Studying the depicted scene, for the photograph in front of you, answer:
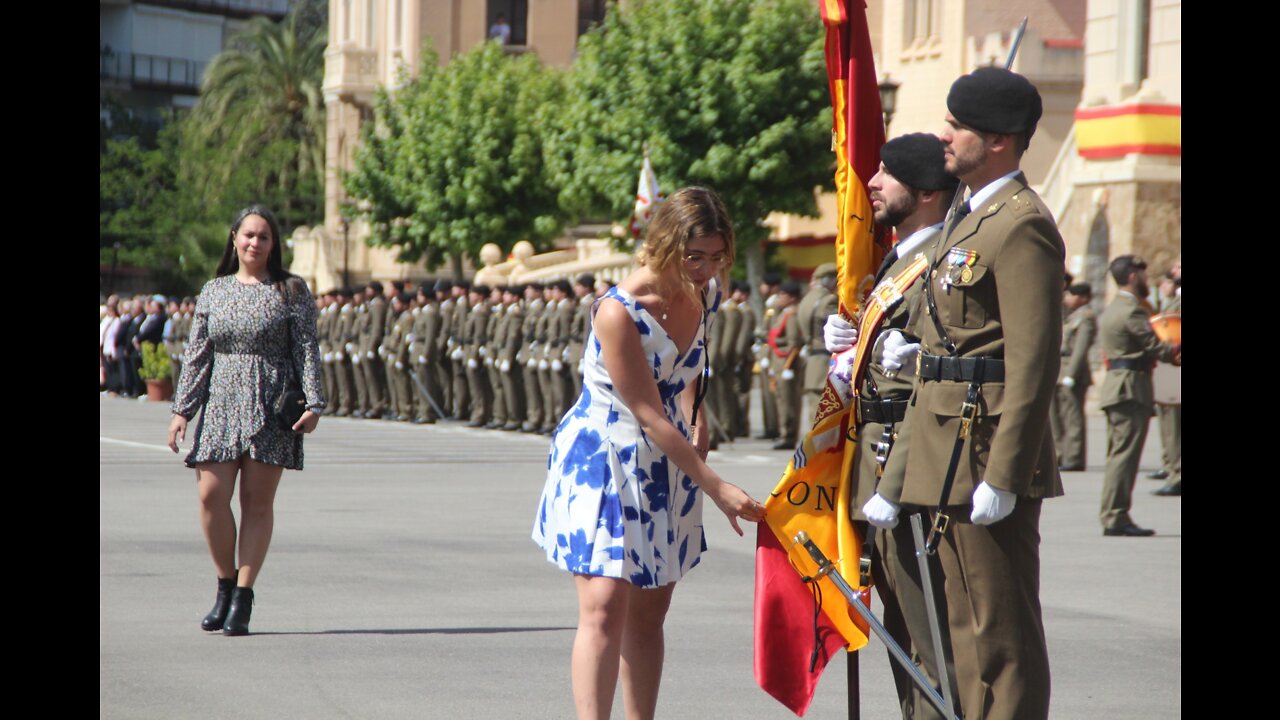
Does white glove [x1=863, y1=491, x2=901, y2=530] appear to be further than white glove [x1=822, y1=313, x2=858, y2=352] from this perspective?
No

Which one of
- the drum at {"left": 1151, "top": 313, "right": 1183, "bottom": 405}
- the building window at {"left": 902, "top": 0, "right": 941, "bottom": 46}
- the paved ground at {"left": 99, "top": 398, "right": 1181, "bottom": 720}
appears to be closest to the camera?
the paved ground at {"left": 99, "top": 398, "right": 1181, "bottom": 720}

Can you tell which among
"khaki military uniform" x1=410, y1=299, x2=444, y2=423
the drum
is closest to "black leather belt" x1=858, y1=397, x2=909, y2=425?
the drum

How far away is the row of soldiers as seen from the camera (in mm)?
22422

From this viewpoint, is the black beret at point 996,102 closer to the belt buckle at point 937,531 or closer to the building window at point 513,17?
the belt buckle at point 937,531

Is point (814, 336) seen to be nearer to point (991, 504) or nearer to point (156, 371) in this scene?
point (991, 504)

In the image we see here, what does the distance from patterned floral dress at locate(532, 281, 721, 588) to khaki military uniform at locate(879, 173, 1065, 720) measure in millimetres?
834

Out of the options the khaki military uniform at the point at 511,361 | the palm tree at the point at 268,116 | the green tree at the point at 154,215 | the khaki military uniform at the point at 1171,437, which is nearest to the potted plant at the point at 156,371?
the khaki military uniform at the point at 511,361

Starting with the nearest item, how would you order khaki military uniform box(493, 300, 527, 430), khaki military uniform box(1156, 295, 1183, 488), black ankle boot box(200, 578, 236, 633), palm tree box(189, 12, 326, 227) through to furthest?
black ankle boot box(200, 578, 236, 633) < khaki military uniform box(1156, 295, 1183, 488) < khaki military uniform box(493, 300, 527, 430) < palm tree box(189, 12, 326, 227)

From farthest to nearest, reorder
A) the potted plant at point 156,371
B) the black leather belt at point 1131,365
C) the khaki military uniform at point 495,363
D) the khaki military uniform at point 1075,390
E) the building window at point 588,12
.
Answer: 1. the building window at point 588,12
2. the potted plant at point 156,371
3. the khaki military uniform at point 495,363
4. the khaki military uniform at point 1075,390
5. the black leather belt at point 1131,365

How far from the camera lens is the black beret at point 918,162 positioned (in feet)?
17.8

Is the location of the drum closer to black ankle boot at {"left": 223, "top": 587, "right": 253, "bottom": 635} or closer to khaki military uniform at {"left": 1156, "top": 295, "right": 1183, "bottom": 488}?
khaki military uniform at {"left": 1156, "top": 295, "right": 1183, "bottom": 488}

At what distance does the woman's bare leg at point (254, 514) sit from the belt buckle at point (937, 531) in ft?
12.6

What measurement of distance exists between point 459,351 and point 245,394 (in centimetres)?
1679
